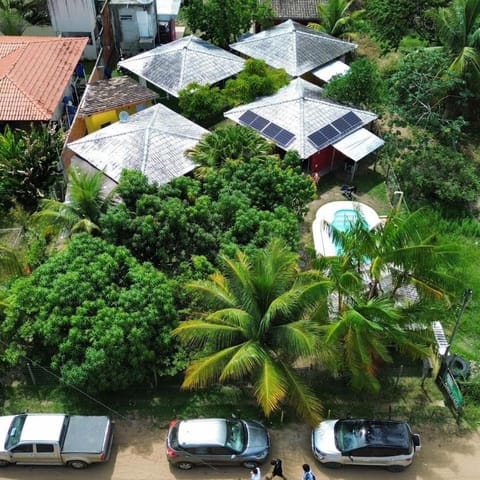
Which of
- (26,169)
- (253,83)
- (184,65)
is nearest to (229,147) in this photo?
(253,83)

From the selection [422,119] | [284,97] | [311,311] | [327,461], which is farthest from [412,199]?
[327,461]

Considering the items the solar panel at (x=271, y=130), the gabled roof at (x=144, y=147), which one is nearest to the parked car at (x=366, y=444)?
the gabled roof at (x=144, y=147)

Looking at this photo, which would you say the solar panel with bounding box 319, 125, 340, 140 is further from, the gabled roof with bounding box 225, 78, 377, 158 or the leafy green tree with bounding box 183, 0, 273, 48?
the leafy green tree with bounding box 183, 0, 273, 48

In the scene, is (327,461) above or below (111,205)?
below

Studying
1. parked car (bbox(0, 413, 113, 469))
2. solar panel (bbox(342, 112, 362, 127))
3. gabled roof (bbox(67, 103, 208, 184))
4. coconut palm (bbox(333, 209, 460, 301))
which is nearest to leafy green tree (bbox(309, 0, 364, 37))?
solar panel (bbox(342, 112, 362, 127))

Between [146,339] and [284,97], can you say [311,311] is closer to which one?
[146,339]

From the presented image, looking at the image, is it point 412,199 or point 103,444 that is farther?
point 412,199
